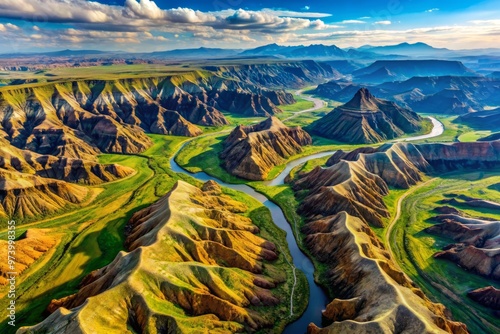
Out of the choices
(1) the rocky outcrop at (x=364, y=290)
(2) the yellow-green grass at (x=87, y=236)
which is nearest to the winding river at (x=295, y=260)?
(1) the rocky outcrop at (x=364, y=290)

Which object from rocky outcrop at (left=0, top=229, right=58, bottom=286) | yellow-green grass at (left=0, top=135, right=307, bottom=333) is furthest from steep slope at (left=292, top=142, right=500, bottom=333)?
rocky outcrop at (left=0, top=229, right=58, bottom=286)

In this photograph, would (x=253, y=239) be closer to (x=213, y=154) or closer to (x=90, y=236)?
(x=90, y=236)

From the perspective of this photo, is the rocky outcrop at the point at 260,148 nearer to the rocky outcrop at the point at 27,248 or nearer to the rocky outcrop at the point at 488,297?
the rocky outcrop at the point at 27,248

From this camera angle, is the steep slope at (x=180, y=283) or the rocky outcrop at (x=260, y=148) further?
the rocky outcrop at (x=260, y=148)

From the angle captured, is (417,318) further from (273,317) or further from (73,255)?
(73,255)

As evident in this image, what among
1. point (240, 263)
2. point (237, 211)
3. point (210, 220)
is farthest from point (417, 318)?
point (237, 211)
